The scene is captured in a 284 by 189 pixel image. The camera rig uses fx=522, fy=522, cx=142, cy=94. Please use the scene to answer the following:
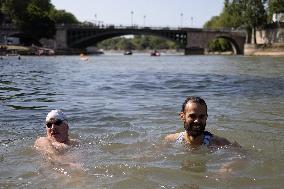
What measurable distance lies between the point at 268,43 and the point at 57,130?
89.9m

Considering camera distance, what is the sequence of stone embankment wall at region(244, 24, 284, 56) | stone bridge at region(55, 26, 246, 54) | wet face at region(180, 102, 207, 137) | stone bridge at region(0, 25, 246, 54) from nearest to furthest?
1. wet face at region(180, 102, 207, 137)
2. stone embankment wall at region(244, 24, 284, 56)
3. stone bridge at region(0, 25, 246, 54)
4. stone bridge at region(55, 26, 246, 54)

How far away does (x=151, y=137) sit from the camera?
31.0 feet

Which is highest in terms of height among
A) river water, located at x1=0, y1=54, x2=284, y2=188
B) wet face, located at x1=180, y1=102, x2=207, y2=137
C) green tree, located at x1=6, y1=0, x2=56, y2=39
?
green tree, located at x1=6, y1=0, x2=56, y2=39

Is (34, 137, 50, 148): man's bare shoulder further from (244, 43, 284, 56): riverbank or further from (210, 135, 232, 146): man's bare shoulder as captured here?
(244, 43, 284, 56): riverbank

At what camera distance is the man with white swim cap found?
7457 millimetres

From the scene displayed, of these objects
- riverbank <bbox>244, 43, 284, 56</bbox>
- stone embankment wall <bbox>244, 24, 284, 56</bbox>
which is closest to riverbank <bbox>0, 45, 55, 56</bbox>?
riverbank <bbox>244, 43, 284, 56</bbox>

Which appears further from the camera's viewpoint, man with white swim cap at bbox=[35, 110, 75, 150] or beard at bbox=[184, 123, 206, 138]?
man with white swim cap at bbox=[35, 110, 75, 150]

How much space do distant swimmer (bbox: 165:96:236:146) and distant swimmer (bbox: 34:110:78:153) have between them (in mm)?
1682

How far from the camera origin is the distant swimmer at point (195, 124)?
6828mm

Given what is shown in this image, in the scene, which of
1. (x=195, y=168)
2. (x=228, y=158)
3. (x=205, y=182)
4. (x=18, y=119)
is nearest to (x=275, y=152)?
(x=228, y=158)

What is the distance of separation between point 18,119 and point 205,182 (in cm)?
666

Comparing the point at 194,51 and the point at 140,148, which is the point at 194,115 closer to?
the point at 140,148

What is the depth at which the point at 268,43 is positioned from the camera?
9375 centimetres

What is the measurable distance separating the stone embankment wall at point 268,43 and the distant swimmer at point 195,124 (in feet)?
274
